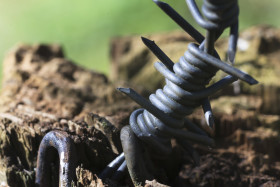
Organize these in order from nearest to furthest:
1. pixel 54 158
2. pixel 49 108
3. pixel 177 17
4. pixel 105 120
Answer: pixel 177 17 → pixel 54 158 → pixel 105 120 → pixel 49 108

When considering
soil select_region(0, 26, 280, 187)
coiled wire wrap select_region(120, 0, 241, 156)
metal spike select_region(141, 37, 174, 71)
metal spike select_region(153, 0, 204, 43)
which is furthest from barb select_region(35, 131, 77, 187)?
metal spike select_region(153, 0, 204, 43)

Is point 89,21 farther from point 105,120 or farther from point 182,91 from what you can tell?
point 182,91

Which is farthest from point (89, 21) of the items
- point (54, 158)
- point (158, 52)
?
point (158, 52)

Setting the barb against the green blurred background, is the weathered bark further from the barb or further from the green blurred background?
the green blurred background

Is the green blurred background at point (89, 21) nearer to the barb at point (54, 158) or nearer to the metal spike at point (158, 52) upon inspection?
the barb at point (54, 158)

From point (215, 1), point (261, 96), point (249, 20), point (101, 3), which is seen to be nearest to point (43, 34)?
point (101, 3)

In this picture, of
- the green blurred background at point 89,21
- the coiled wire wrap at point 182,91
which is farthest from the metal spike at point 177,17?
the green blurred background at point 89,21
